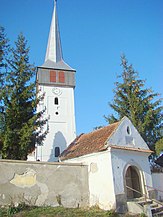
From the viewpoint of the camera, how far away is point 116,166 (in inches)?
528

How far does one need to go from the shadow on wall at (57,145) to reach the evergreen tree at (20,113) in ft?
24.3

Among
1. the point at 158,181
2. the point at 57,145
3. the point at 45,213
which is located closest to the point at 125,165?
the point at 158,181

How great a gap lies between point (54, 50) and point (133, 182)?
23.8m

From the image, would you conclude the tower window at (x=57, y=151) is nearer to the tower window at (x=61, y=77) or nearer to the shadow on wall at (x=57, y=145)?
the shadow on wall at (x=57, y=145)

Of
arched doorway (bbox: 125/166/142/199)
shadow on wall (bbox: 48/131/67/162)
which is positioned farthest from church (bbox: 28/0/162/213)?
shadow on wall (bbox: 48/131/67/162)

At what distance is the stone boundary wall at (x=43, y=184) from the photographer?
37.8 feet

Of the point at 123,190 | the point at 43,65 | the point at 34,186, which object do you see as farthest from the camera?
the point at 43,65

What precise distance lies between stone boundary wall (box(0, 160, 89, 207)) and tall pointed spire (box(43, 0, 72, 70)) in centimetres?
1864

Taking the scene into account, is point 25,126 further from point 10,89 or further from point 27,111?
point 10,89

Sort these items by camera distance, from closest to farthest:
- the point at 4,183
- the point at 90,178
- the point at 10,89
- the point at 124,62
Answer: the point at 4,183
the point at 90,178
the point at 10,89
the point at 124,62

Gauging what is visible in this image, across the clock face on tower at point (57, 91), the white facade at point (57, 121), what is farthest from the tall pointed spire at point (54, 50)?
the white facade at point (57, 121)

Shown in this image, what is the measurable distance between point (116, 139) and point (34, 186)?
6.07 m

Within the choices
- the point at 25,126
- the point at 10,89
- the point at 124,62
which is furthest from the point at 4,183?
the point at 124,62

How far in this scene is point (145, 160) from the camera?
1556cm
